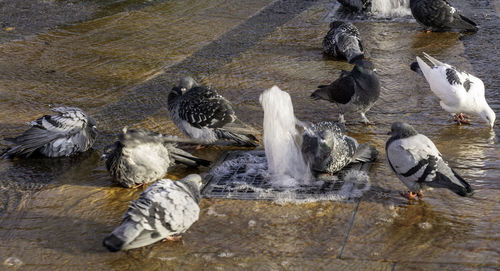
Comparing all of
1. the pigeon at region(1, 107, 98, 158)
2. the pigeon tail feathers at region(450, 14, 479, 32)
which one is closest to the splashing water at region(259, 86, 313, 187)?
the pigeon at region(1, 107, 98, 158)

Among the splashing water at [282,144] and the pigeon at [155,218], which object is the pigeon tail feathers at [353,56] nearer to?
the splashing water at [282,144]

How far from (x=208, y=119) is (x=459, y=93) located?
2089 mm

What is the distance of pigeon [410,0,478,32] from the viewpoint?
7.64 meters

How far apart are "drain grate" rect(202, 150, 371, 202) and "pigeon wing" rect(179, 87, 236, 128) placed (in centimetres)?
37

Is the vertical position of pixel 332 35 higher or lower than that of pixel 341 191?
higher

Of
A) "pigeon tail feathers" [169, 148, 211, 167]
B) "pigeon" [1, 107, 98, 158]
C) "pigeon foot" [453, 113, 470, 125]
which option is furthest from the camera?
"pigeon foot" [453, 113, 470, 125]

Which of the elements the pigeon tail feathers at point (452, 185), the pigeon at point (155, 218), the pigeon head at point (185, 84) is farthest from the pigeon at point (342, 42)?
the pigeon at point (155, 218)

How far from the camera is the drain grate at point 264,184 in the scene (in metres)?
4.07

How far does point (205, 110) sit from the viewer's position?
488cm

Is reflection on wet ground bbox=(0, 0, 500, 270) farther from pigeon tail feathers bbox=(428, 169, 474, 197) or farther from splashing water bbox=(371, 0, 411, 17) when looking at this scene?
splashing water bbox=(371, 0, 411, 17)

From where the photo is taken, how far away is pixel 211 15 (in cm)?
921

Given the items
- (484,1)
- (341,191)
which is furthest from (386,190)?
(484,1)

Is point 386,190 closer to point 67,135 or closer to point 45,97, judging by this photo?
point 67,135

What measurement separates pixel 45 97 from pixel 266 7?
4570 millimetres
